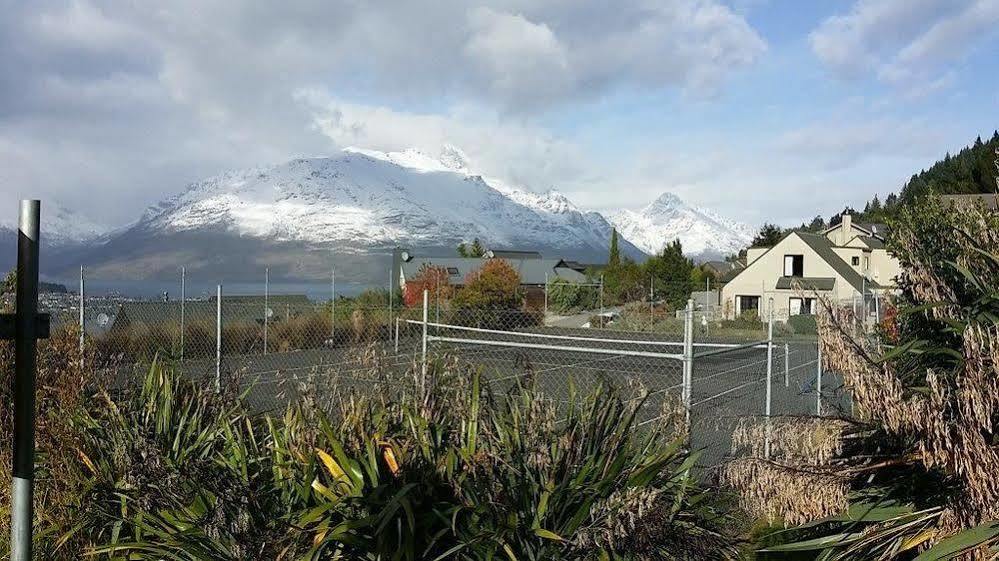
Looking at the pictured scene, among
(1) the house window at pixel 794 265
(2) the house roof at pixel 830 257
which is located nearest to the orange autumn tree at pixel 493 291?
(1) the house window at pixel 794 265

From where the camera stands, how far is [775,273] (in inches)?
1864

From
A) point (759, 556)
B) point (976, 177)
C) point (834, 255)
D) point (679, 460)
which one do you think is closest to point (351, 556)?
point (679, 460)

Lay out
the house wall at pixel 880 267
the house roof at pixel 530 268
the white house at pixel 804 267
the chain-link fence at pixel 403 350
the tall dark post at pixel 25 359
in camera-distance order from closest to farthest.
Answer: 1. the tall dark post at pixel 25 359
2. the chain-link fence at pixel 403 350
3. the house wall at pixel 880 267
4. the white house at pixel 804 267
5. the house roof at pixel 530 268

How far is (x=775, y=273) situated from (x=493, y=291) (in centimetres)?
2247

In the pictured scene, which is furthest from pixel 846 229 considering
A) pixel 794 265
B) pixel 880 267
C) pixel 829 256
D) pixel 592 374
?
pixel 592 374

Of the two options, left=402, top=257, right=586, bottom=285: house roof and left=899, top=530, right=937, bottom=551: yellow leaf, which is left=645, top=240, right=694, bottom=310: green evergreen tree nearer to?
left=402, top=257, right=586, bottom=285: house roof

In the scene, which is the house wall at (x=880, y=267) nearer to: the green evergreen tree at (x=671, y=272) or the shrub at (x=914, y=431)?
the green evergreen tree at (x=671, y=272)

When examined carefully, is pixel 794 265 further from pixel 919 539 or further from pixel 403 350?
pixel 919 539

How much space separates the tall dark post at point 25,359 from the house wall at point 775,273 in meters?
43.6

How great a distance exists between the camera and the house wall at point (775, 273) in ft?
147

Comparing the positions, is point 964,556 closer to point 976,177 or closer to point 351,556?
point 351,556

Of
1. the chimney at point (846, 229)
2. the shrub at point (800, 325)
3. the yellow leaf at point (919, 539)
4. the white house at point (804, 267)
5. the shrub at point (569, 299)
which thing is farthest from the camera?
the chimney at point (846, 229)

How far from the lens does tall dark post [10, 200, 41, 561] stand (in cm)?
268

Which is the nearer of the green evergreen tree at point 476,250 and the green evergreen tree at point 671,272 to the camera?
the green evergreen tree at point 671,272
